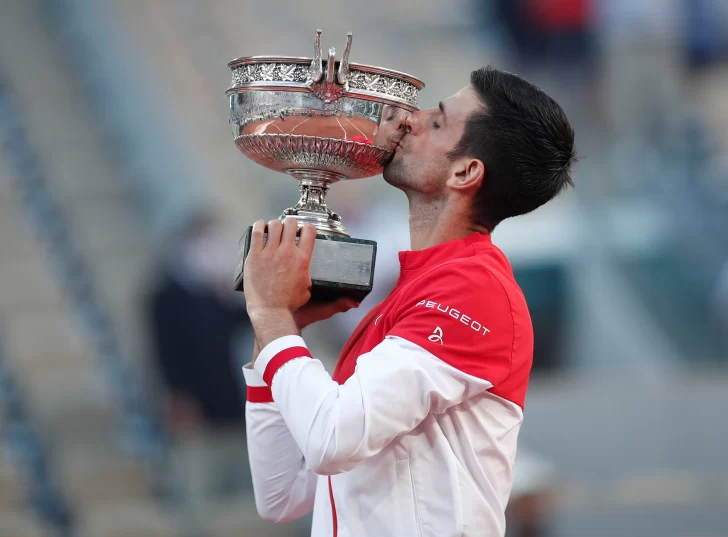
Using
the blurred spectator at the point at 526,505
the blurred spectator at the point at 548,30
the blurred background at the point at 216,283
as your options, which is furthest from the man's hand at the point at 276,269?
the blurred spectator at the point at 548,30

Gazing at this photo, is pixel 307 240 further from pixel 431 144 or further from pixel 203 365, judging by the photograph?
pixel 203 365

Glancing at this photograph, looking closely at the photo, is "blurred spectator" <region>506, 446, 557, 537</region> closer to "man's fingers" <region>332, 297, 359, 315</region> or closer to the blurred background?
the blurred background

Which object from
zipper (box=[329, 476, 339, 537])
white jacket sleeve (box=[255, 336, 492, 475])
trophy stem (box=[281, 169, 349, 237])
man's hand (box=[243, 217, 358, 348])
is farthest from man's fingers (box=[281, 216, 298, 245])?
zipper (box=[329, 476, 339, 537])

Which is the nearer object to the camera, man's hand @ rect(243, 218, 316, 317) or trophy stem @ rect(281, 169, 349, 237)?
man's hand @ rect(243, 218, 316, 317)

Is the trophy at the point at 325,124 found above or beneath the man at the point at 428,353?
above

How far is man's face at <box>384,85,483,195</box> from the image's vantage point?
2.20m

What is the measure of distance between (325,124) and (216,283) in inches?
128

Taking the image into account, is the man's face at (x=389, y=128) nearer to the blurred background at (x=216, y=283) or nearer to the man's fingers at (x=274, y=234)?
the man's fingers at (x=274, y=234)

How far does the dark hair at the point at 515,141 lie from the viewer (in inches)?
84.4

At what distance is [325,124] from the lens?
7.07 feet

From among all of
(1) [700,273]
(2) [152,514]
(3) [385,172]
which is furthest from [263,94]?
(1) [700,273]

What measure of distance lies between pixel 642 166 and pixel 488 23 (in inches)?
134

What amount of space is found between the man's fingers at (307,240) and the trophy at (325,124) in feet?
0.10

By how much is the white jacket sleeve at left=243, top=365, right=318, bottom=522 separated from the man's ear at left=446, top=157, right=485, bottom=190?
56 cm
